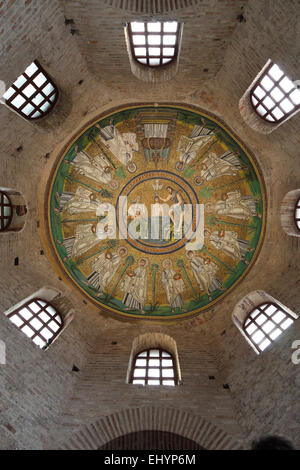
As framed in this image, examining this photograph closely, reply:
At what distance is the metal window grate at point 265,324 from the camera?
9047 mm

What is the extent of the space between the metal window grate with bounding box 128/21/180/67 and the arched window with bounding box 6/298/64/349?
647cm

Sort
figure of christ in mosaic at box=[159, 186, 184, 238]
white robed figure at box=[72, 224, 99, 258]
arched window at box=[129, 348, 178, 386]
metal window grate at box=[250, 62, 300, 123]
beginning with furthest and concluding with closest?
figure of christ in mosaic at box=[159, 186, 184, 238] → white robed figure at box=[72, 224, 99, 258] → arched window at box=[129, 348, 178, 386] → metal window grate at box=[250, 62, 300, 123]

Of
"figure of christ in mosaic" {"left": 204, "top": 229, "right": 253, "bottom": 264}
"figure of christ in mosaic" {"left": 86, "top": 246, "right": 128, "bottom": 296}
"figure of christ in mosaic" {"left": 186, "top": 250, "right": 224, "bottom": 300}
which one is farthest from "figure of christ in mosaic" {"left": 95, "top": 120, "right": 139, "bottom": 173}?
"figure of christ in mosaic" {"left": 186, "top": 250, "right": 224, "bottom": 300}

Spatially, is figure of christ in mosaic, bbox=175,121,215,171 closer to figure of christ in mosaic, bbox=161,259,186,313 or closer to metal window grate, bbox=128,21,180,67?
metal window grate, bbox=128,21,180,67

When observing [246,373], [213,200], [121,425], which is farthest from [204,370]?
[213,200]

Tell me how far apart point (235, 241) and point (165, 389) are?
5.01 meters

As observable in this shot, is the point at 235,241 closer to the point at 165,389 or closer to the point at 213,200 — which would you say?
the point at 213,200

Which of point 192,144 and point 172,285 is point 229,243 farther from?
point 192,144

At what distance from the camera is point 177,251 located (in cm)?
1228

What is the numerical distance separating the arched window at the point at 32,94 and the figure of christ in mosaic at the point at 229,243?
19.5 feet

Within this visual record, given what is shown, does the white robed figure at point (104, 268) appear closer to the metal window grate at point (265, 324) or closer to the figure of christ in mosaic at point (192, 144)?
the figure of christ in mosaic at point (192, 144)

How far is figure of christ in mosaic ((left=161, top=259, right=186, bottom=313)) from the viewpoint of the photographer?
11.6 metres

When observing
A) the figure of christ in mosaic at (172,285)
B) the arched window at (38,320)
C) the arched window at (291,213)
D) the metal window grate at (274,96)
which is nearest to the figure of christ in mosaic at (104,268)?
the figure of christ in mosaic at (172,285)

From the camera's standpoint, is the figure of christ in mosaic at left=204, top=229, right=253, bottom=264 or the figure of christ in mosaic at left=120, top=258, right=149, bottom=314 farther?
the figure of christ in mosaic at left=120, top=258, right=149, bottom=314
